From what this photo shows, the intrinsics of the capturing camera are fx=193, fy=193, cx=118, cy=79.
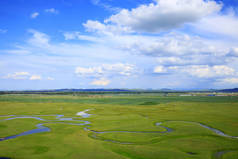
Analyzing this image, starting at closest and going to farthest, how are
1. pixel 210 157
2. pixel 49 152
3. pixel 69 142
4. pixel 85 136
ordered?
pixel 210 157, pixel 49 152, pixel 69 142, pixel 85 136

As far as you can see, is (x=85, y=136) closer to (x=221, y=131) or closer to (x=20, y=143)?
(x=20, y=143)

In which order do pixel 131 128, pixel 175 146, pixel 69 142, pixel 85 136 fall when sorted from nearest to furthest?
pixel 175 146 → pixel 69 142 → pixel 85 136 → pixel 131 128

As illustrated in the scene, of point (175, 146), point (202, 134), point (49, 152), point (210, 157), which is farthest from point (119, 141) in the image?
point (202, 134)

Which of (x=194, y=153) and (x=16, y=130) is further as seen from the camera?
(x=16, y=130)

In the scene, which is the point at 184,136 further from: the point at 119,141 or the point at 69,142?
the point at 69,142

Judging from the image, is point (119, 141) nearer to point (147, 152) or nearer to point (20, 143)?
point (147, 152)

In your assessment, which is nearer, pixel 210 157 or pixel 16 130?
pixel 210 157

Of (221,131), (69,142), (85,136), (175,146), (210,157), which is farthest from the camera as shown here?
(221,131)

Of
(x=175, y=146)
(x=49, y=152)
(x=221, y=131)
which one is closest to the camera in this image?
(x=49, y=152)

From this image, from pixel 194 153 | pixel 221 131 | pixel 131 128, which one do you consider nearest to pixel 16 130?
pixel 131 128
